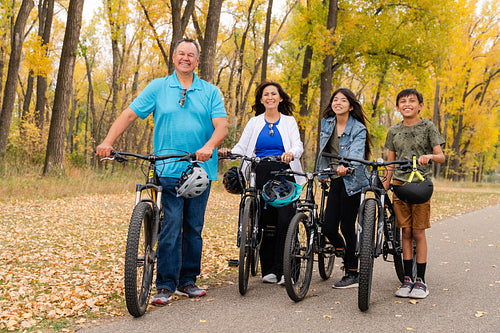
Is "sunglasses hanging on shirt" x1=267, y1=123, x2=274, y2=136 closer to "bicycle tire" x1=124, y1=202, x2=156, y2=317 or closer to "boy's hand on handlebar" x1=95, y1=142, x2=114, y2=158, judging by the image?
"bicycle tire" x1=124, y1=202, x2=156, y2=317

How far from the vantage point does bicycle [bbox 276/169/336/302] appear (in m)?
4.39

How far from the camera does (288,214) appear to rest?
5168 millimetres

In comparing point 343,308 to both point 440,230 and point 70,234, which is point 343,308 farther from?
point 440,230

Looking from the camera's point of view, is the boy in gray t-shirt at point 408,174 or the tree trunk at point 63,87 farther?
the tree trunk at point 63,87

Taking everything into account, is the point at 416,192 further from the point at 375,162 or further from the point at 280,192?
the point at 280,192

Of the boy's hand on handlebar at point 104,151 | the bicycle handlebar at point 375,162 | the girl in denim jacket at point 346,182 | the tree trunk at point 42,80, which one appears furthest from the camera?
the tree trunk at point 42,80

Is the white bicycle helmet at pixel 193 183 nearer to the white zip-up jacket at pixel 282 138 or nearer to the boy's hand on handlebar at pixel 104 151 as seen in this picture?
the boy's hand on handlebar at pixel 104 151

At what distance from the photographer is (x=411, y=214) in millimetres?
4973

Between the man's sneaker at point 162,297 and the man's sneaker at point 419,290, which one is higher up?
the man's sneaker at point 419,290

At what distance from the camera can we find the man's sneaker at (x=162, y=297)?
431cm

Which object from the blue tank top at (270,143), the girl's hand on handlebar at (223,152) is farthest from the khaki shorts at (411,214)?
the girl's hand on handlebar at (223,152)

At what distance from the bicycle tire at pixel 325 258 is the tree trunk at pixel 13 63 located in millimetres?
15286

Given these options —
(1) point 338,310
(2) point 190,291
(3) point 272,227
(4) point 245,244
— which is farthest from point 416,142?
(2) point 190,291

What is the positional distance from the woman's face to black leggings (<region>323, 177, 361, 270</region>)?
107 centimetres
